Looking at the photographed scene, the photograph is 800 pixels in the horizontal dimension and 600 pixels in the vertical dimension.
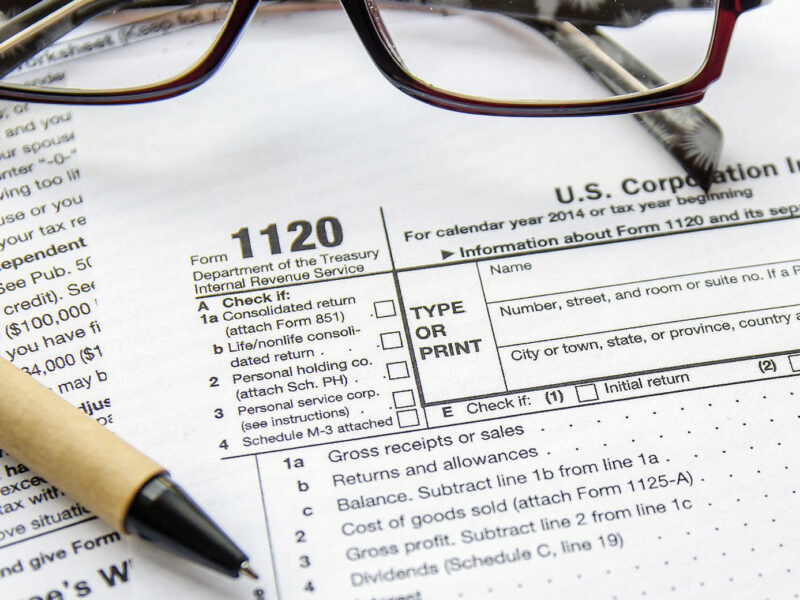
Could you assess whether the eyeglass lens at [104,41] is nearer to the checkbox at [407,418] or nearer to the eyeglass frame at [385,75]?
the eyeglass frame at [385,75]

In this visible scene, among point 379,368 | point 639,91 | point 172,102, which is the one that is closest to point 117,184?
point 172,102

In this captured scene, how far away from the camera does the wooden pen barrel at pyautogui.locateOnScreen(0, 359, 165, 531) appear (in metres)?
0.32

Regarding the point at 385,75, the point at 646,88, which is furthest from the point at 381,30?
the point at 646,88

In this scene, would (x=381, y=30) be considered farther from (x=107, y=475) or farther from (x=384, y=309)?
(x=107, y=475)

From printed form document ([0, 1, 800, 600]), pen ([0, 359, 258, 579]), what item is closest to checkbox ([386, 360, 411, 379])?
printed form document ([0, 1, 800, 600])

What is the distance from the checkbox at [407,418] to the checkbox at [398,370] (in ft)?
0.06

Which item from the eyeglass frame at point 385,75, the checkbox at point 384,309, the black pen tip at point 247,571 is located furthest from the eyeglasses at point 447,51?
the black pen tip at point 247,571

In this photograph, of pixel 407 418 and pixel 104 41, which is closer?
pixel 407 418

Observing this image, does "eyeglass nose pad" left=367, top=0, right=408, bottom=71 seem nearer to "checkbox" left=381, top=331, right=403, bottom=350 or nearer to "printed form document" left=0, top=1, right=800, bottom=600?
"printed form document" left=0, top=1, right=800, bottom=600

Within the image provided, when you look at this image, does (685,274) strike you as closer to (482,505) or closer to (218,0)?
(482,505)

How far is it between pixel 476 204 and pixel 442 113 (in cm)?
8

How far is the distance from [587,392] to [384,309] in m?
0.11

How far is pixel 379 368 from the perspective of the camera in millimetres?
384

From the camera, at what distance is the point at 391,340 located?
1.29 ft
